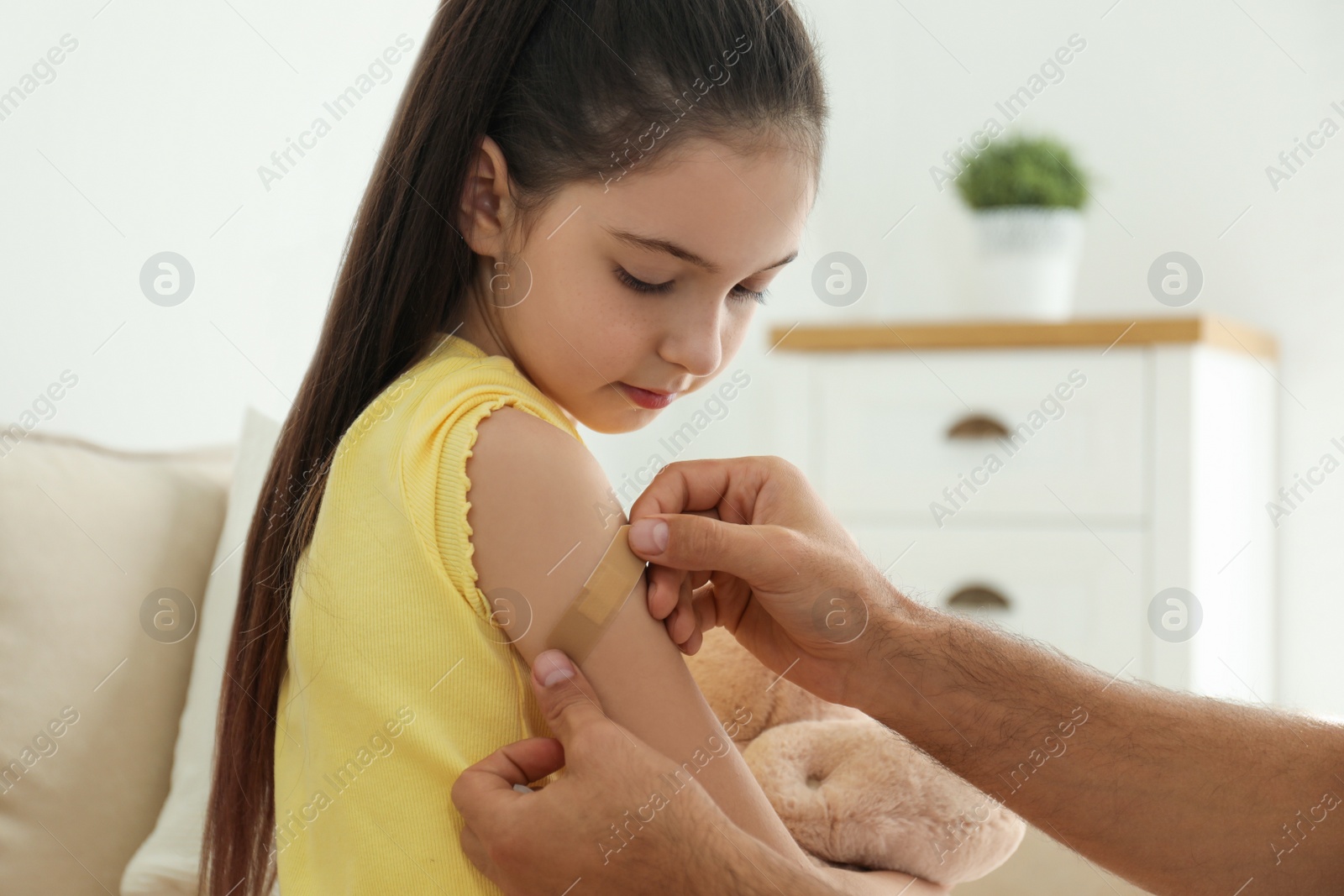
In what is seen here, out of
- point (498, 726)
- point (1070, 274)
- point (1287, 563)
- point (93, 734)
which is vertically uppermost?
point (93, 734)

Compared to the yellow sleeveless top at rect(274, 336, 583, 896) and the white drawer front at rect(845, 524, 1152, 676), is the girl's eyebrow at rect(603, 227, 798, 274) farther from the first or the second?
the white drawer front at rect(845, 524, 1152, 676)

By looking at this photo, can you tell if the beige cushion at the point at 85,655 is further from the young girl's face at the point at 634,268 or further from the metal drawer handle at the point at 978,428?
the metal drawer handle at the point at 978,428

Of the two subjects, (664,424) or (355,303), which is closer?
(355,303)

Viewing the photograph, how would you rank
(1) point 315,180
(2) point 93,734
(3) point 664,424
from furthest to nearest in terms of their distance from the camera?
(3) point 664,424 < (1) point 315,180 < (2) point 93,734

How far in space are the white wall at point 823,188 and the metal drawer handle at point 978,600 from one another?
0.52m

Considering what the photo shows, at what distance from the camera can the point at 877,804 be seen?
82 cm

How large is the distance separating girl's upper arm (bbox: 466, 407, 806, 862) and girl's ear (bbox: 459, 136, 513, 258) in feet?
0.50

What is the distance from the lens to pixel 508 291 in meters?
0.76

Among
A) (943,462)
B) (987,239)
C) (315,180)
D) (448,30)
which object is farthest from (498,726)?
(987,239)

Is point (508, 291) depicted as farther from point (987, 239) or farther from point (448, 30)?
point (987, 239)

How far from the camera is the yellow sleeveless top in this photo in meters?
0.63

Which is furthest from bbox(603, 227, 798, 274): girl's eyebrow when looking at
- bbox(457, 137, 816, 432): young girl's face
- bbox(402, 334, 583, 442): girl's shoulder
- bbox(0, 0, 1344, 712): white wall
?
bbox(0, 0, 1344, 712): white wall

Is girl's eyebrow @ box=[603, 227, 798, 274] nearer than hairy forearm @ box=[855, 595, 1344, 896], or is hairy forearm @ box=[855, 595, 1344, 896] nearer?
girl's eyebrow @ box=[603, 227, 798, 274]

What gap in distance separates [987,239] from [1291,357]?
0.68 meters
